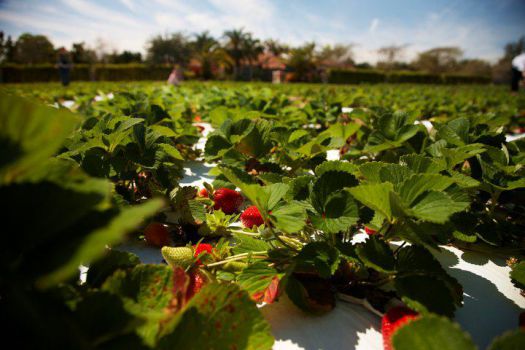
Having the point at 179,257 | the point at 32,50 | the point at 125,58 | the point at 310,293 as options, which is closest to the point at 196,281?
the point at 179,257

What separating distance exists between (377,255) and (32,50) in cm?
5091

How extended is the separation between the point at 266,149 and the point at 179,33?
1766 inches

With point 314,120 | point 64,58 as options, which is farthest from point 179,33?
point 314,120

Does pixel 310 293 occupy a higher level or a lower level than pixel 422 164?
lower

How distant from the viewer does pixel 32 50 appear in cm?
3941

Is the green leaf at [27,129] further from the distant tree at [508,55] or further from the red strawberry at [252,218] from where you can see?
the distant tree at [508,55]

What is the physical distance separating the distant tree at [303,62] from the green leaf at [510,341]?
100 feet

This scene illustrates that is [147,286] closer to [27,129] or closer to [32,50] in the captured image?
[27,129]

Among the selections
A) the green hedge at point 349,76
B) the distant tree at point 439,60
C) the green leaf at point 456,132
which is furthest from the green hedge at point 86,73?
the distant tree at point 439,60

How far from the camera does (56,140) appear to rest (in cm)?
33

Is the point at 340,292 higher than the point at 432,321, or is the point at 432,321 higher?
the point at 432,321

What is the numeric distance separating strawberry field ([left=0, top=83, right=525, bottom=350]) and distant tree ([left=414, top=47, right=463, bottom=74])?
6140cm

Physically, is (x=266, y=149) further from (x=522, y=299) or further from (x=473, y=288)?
(x=522, y=299)

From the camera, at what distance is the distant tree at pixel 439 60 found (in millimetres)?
53406
